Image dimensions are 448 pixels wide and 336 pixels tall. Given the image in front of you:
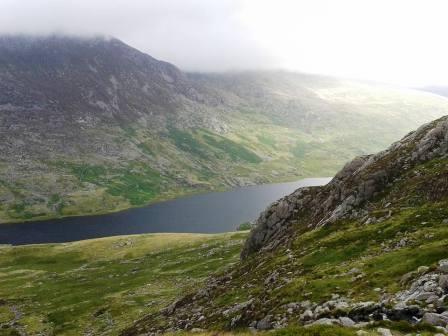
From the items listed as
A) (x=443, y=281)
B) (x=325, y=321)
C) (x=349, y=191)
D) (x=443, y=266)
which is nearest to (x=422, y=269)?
(x=443, y=266)

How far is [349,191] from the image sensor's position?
5822cm

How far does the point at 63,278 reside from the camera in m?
136

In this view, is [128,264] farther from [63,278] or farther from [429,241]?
[429,241]

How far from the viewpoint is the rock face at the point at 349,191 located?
55.6 m

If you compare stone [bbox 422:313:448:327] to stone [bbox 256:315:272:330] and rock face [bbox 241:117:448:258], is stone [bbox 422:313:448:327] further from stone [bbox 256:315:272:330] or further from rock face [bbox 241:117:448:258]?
rock face [bbox 241:117:448:258]

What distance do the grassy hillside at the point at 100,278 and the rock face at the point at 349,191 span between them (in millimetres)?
21258

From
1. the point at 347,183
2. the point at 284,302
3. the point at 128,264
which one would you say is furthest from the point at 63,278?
the point at 284,302

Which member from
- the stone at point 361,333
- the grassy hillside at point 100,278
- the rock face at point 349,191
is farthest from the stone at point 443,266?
the grassy hillside at point 100,278

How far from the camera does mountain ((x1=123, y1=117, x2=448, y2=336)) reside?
2566 centimetres

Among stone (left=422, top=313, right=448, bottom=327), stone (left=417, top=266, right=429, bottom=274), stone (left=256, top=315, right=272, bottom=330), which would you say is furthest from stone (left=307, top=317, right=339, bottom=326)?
stone (left=417, top=266, right=429, bottom=274)

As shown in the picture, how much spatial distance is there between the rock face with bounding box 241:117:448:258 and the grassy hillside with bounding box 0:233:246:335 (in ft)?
69.7

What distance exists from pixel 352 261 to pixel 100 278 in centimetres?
10453

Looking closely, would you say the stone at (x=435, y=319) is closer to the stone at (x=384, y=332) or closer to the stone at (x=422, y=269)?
the stone at (x=384, y=332)

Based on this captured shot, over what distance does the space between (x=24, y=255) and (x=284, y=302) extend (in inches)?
6383
